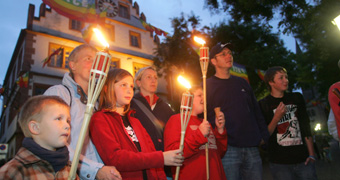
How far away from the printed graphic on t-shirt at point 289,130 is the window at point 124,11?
1898 cm

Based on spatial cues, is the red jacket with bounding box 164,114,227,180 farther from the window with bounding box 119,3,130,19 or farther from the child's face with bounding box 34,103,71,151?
the window with bounding box 119,3,130,19

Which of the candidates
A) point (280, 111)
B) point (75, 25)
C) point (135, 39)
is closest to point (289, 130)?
point (280, 111)

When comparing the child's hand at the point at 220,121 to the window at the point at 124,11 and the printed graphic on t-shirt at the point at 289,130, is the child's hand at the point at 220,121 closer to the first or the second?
the printed graphic on t-shirt at the point at 289,130

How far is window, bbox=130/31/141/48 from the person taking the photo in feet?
65.9

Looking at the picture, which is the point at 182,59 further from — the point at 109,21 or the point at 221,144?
the point at 221,144

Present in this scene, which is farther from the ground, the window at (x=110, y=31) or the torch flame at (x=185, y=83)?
the window at (x=110, y=31)

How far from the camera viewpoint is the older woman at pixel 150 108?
3.03 metres

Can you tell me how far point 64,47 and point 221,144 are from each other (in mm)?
15470

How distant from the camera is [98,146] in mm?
2180

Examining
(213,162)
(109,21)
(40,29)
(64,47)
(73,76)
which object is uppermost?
(109,21)

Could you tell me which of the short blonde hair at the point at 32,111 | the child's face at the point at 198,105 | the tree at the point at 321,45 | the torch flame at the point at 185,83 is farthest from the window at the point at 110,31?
the short blonde hair at the point at 32,111

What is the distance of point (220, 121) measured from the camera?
278 cm

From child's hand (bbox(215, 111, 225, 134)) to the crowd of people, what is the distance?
13 mm

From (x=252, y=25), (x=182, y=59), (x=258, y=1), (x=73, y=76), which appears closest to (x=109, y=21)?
(x=182, y=59)
